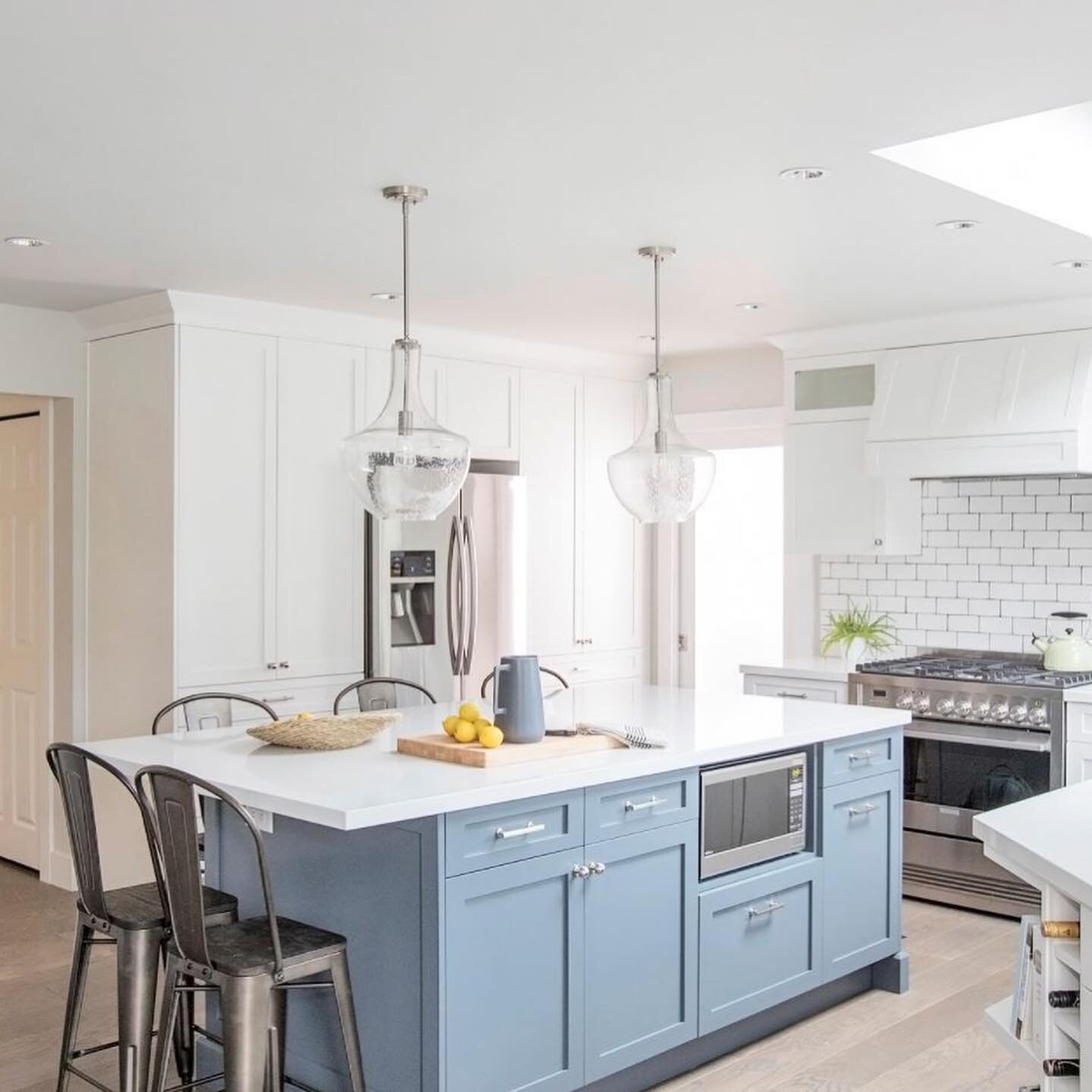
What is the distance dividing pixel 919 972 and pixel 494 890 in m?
2.12

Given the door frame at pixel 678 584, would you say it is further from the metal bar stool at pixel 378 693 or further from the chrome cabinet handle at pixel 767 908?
the chrome cabinet handle at pixel 767 908

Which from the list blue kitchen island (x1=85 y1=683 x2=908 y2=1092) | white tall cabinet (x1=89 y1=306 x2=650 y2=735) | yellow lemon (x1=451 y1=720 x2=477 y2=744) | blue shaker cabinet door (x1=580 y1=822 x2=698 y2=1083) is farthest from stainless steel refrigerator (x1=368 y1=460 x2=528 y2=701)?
blue shaker cabinet door (x1=580 y1=822 x2=698 y2=1083)

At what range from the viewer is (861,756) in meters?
4.20

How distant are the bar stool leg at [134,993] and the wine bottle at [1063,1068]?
6.37 feet

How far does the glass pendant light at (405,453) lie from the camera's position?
3541 mm

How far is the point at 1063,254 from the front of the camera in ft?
14.6

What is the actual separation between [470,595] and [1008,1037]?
151 inches

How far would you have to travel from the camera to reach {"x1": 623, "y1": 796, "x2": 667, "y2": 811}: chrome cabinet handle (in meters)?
3.38

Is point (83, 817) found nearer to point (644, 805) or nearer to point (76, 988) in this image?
point (76, 988)

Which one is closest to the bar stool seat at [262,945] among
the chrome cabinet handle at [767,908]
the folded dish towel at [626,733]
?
the folded dish towel at [626,733]

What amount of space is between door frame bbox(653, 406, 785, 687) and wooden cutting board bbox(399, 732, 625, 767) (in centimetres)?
361

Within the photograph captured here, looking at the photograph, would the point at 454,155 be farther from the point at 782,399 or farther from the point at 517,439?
the point at 782,399

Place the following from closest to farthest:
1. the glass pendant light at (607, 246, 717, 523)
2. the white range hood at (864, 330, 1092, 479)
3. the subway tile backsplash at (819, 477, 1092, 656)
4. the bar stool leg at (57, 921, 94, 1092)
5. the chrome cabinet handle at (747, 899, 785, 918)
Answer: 1. the bar stool leg at (57, 921, 94, 1092)
2. the chrome cabinet handle at (747, 899, 785, 918)
3. the glass pendant light at (607, 246, 717, 523)
4. the white range hood at (864, 330, 1092, 479)
5. the subway tile backsplash at (819, 477, 1092, 656)

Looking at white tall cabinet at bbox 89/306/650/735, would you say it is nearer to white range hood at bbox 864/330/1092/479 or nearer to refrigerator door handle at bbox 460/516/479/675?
refrigerator door handle at bbox 460/516/479/675
